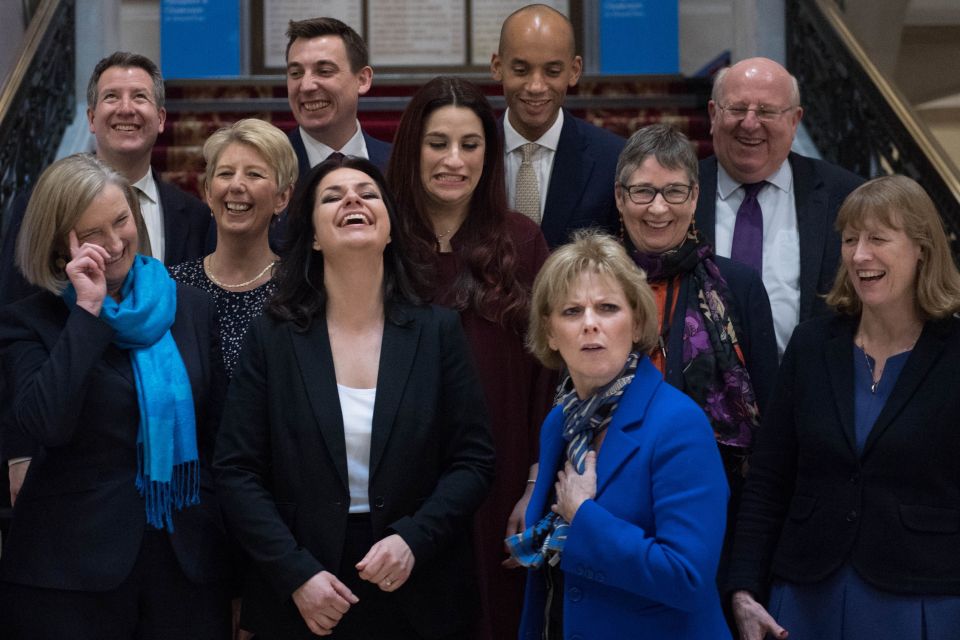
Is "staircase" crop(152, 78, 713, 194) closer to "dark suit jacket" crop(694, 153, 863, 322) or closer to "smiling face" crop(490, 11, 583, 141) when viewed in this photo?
"smiling face" crop(490, 11, 583, 141)

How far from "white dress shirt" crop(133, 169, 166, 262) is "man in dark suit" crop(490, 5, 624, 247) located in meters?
1.15

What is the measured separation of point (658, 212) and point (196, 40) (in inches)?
275

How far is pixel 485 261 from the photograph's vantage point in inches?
137

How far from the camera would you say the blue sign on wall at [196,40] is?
955 cm

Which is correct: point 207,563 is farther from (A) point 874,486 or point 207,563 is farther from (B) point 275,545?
(A) point 874,486

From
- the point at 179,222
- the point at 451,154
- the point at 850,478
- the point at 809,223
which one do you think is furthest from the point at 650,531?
the point at 179,222

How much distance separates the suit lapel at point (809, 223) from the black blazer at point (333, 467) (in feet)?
4.10

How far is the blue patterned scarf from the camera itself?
2.61m

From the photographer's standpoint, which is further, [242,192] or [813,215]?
[813,215]

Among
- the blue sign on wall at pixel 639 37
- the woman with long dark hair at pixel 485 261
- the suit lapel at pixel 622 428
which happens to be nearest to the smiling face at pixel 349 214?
the woman with long dark hair at pixel 485 261

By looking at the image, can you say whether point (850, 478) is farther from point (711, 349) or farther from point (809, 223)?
point (809, 223)

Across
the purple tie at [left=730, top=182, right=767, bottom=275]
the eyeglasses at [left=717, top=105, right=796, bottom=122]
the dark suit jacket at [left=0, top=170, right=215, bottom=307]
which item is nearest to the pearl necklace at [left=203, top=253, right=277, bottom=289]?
the dark suit jacket at [left=0, top=170, right=215, bottom=307]

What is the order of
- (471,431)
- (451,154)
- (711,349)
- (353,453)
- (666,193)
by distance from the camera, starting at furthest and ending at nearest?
(451,154) < (666,193) < (711,349) < (471,431) < (353,453)

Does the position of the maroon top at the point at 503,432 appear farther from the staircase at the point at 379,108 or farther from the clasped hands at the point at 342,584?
the staircase at the point at 379,108
